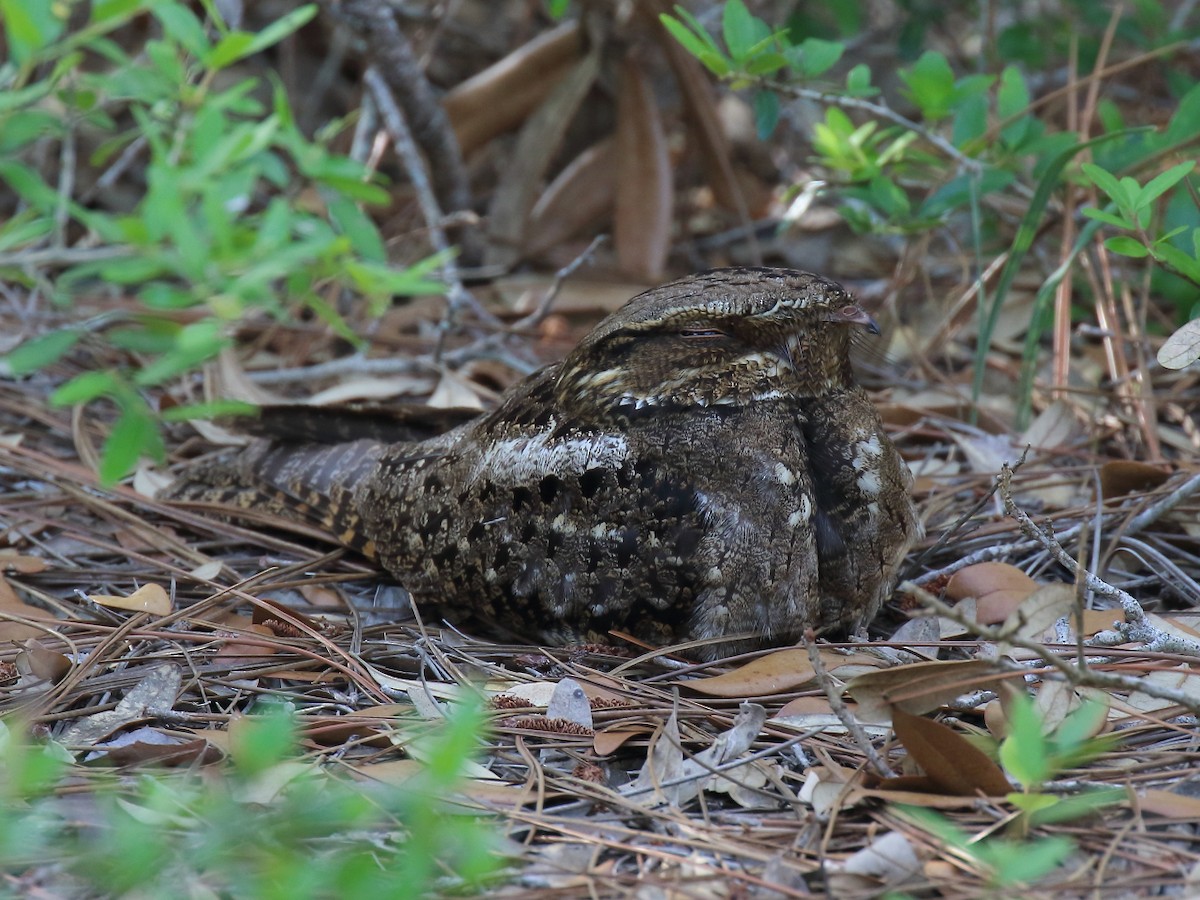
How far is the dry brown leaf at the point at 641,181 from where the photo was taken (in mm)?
4684

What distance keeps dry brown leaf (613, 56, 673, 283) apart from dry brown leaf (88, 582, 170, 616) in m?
2.45

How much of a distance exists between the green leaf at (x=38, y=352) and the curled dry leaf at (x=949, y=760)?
1619 millimetres

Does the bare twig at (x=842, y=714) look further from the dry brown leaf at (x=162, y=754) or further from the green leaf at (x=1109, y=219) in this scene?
the green leaf at (x=1109, y=219)

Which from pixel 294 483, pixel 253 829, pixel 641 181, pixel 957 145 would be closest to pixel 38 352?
pixel 253 829

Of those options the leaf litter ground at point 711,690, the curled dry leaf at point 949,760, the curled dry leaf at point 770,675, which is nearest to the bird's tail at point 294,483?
the leaf litter ground at point 711,690

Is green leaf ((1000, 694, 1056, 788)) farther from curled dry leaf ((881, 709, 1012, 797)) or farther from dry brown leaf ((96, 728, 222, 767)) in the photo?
dry brown leaf ((96, 728, 222, 767))

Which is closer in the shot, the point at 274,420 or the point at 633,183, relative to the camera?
the point at 274,420

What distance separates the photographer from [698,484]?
2.50m

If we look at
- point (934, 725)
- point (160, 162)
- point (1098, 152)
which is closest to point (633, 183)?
point (1098, 152)

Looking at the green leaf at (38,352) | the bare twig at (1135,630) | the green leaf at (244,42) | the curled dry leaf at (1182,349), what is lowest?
the bare twig at (1135,630)

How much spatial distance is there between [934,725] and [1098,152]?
232 centimetres

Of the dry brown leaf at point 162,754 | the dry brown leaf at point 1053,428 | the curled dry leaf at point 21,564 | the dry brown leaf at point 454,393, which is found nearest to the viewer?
the dry brown leaf at point 162,754

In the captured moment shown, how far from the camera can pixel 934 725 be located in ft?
6.34

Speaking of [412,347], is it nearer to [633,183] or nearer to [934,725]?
[633,183]
